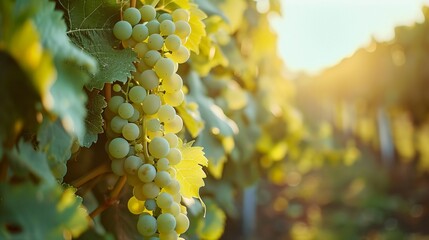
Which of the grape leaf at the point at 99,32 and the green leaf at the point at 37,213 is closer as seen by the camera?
the green leaf at the point at 37,213

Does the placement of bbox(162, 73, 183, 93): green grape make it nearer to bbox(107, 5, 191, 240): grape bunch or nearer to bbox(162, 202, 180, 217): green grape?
bbox(107, 5, 191, 240): grape bunch

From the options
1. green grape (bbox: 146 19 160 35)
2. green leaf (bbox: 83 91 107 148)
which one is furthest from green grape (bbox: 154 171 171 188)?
green grape (bbox: 146 19 160 35)

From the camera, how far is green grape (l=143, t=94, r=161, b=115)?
0.76m

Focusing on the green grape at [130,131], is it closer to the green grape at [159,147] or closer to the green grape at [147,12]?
the green grape at [159,147]

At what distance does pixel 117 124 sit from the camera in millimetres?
765

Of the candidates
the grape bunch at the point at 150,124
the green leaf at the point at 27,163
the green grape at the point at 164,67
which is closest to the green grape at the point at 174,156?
the grape bunch at the point at 150,124

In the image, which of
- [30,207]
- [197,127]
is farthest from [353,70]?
[30,207]

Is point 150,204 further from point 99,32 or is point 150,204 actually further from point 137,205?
point 99,32

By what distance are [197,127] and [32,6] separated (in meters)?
0.63

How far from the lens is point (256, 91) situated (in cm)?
294

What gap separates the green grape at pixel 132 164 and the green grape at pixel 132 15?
0.63 ft

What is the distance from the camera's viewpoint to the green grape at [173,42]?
774 mm

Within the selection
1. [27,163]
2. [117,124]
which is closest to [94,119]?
[117,124]

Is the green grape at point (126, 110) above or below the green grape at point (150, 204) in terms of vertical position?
above
